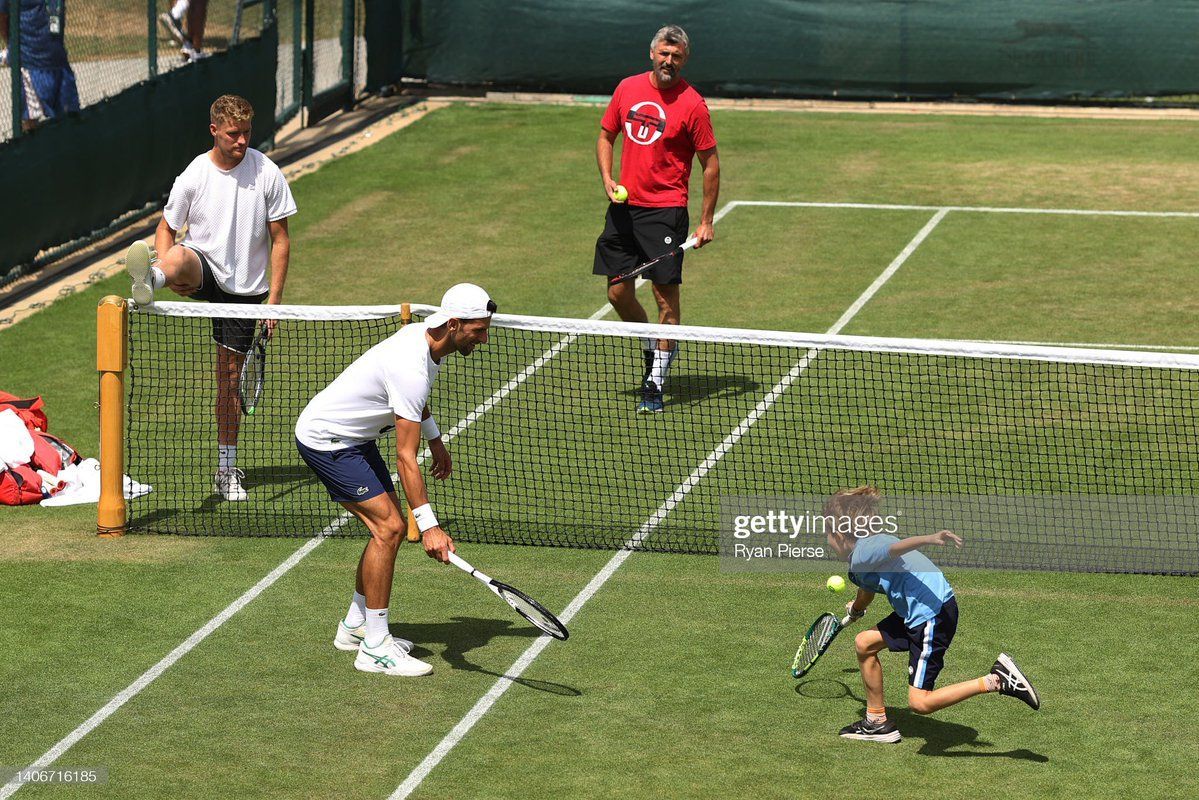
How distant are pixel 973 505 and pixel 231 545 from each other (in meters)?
5.01

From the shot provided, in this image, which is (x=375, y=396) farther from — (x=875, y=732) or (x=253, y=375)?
(x=875, y=732)

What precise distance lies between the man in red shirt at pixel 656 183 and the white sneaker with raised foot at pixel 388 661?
4.92 meters

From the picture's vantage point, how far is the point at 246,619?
10.4 m

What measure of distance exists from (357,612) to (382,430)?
1050 millimetres

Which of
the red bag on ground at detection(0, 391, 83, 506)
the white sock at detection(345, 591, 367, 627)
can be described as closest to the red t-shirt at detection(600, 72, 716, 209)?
the red bag on ground at detection(0, 391, 83, 506)

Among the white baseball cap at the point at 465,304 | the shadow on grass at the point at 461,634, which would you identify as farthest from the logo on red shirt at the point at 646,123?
the white baseball cap at the point at 465,304

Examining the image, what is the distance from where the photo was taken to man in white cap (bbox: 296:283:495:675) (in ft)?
30.0

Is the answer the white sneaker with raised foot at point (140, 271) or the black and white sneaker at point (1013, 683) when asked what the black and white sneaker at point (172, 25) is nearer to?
the white sneaker with raised foot at point (140, 271)

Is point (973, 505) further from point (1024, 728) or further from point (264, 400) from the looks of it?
point (264, 400)

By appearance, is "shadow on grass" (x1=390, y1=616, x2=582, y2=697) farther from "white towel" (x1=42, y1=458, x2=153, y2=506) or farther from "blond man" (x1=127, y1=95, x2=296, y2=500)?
"white towel" (x1=42, y1=458, x2=153, y2=506)

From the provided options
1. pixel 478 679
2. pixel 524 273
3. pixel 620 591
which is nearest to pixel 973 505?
pixel 620 591

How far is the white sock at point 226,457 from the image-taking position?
40.7 ft

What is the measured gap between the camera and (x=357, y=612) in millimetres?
9820

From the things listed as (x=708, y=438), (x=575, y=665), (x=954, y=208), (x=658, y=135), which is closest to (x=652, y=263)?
(x=658, y=135)
